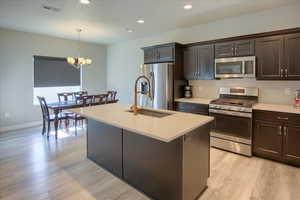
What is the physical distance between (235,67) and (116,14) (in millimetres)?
2612

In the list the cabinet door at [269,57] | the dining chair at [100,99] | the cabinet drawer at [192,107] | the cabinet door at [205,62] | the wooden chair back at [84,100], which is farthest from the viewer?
the dining chair at [100,99]

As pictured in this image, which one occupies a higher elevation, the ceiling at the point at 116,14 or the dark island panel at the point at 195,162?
the ceiling at the point at 116,14

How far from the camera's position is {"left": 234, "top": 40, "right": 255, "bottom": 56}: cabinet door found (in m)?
3.44

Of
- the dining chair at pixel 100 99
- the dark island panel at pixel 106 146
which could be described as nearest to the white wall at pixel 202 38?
the dining chair at pixel 100 99

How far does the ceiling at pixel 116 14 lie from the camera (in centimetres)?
320

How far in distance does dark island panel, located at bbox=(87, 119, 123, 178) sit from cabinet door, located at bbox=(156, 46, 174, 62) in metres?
2.40

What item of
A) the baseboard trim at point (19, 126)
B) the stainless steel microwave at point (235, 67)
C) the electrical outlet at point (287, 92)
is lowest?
the baseboard trim at point (19, 126)

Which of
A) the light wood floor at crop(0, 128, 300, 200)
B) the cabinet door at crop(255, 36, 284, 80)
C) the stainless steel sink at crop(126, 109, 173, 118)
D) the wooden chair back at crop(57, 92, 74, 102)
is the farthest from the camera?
the wooden chair back at crop(57, 92, 74, 102)

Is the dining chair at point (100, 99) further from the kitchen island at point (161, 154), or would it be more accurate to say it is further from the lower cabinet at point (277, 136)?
the lower cabinet at point (277, 136)

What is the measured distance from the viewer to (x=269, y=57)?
128 inches

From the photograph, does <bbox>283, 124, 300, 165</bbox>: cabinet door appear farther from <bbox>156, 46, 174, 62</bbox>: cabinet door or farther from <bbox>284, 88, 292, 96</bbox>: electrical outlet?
<bbox>156, 46, 174, 62</bbox>: cabinet door

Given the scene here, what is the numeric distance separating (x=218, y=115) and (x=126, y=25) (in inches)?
119

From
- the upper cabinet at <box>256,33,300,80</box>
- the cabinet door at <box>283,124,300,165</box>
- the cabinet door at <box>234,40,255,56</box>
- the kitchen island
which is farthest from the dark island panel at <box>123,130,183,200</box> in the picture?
the cabinet door at <box>234,40,255,56</box>

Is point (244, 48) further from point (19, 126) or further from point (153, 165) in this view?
point (19, 126)
